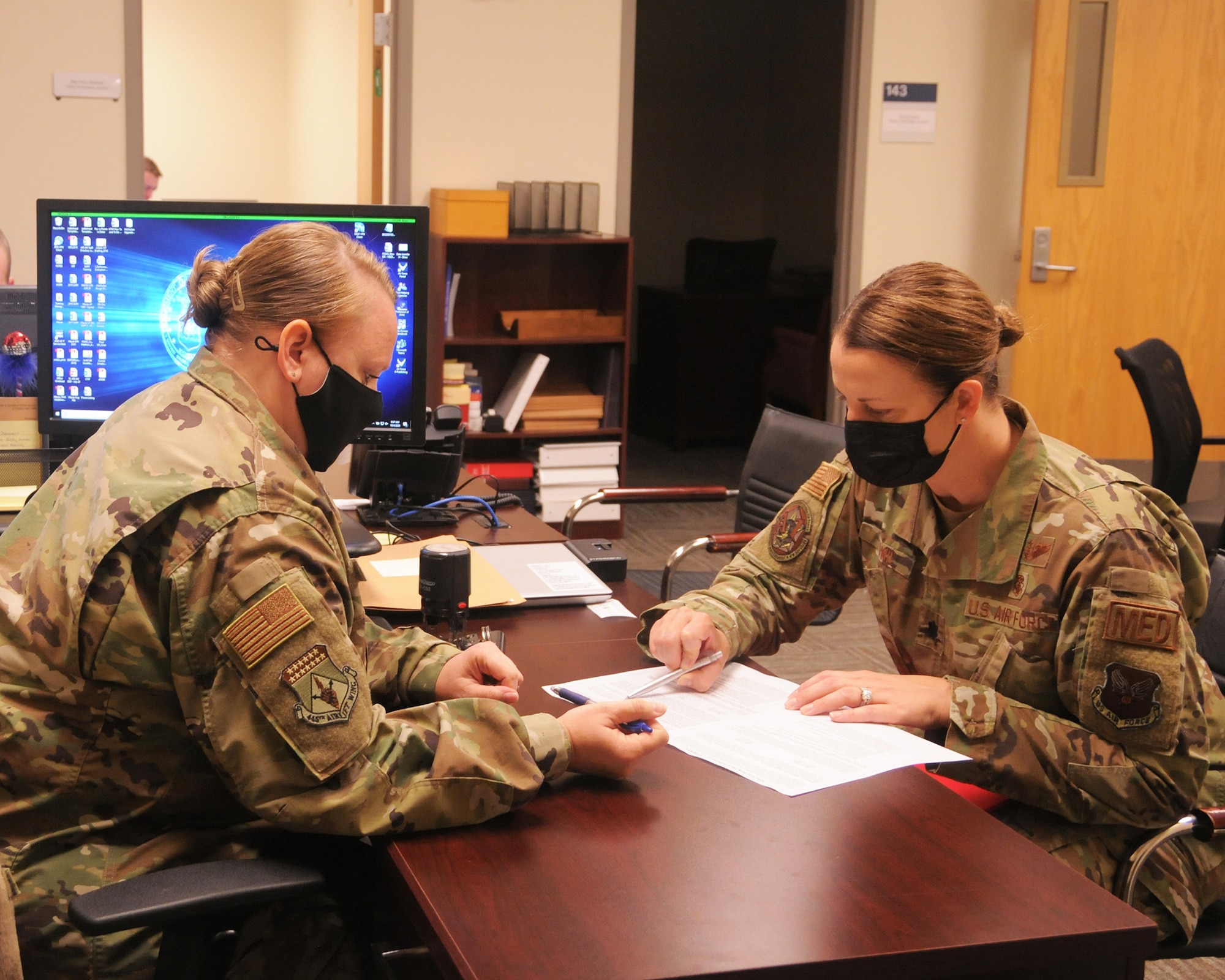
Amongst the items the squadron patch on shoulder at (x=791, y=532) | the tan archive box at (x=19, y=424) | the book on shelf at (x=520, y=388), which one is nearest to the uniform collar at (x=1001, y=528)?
the squadron patch on shoulder at (x=791, y=532)

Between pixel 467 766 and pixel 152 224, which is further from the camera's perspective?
pixel 152 224

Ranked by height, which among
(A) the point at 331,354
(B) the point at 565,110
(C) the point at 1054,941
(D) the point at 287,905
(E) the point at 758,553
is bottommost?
(D) the point at 287,905

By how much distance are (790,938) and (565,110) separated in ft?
13.5

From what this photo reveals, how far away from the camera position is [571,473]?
15.3 ft

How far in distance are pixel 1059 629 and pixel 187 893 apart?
0.97 metres

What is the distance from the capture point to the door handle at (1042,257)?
4723 mm

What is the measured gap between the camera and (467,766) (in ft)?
3.80

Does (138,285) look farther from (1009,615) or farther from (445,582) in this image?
(1009,615)

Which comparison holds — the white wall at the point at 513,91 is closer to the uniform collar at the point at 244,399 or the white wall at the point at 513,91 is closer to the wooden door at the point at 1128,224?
the wooden door at the point at 1128,224

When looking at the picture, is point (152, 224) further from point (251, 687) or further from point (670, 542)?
point (670, 542)

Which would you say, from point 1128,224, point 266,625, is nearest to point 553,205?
point 1128,224

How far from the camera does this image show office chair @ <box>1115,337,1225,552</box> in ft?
10.6

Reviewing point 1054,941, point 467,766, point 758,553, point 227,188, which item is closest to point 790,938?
point 1054,941

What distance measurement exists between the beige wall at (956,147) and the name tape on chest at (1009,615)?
353cm
